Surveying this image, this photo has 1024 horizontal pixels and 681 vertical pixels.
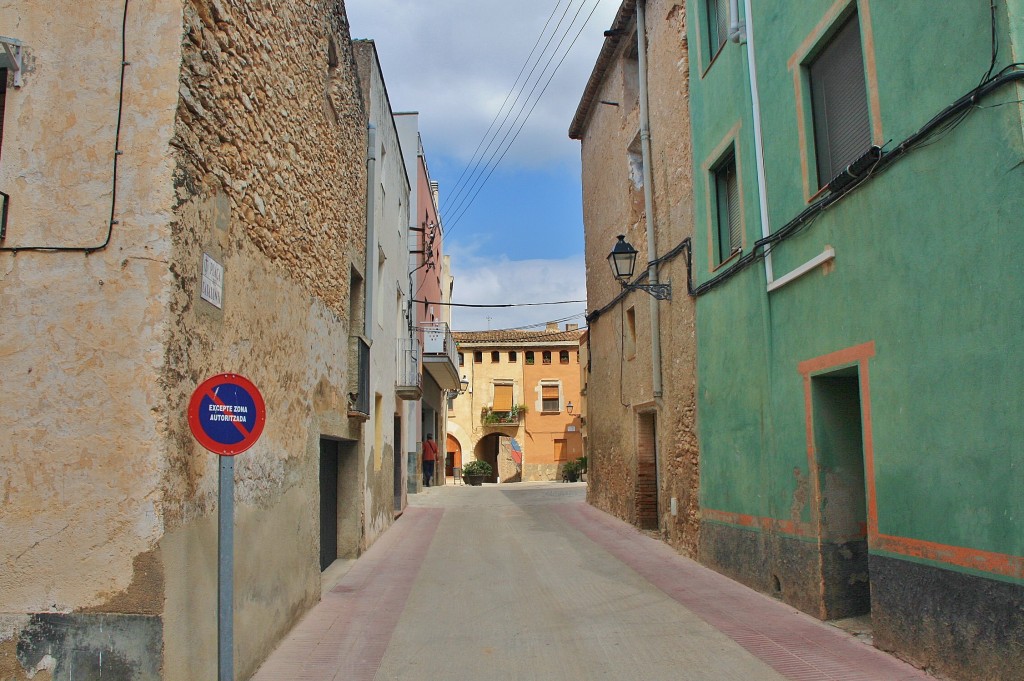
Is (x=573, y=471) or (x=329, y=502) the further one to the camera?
(x=573, y=471)

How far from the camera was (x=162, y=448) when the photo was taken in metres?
4.41

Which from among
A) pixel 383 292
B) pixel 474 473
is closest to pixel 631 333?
pixel 383 292

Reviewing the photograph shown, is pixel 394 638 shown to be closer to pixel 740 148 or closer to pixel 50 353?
pixel 50 353

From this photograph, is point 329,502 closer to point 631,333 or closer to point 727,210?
point 727,210

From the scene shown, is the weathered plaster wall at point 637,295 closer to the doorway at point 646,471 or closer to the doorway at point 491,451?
the doorway at point 646,471

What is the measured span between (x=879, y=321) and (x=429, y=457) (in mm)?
21825

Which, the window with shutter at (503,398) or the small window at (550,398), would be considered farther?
the small window at (550,398)

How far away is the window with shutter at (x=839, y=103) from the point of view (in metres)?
6.82

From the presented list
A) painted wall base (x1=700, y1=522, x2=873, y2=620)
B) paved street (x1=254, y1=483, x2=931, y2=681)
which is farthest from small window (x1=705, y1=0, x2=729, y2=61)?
paved street (x1=254, y1=483, x2=931, y2=681)

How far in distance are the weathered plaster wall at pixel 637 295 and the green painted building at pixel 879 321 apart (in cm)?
157

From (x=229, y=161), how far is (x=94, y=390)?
1976mm

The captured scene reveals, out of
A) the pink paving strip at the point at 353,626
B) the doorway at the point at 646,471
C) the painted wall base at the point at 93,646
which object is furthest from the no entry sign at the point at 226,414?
the doorway at the point at 646,471

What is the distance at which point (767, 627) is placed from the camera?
272 inches

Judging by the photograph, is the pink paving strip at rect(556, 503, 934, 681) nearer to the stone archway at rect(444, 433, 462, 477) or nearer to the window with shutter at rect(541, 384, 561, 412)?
the window with shutter at rect(541, 384, 561, 412)
